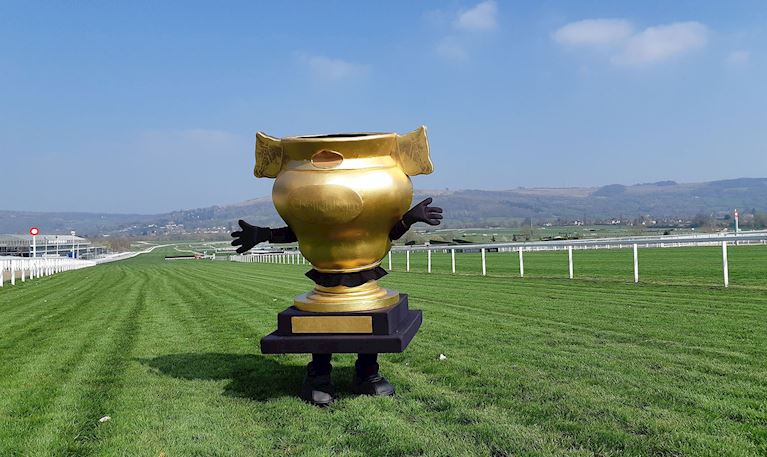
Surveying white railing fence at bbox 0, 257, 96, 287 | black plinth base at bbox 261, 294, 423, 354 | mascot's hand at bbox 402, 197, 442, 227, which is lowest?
white railing fence at bbox 0, 257, 96, 287

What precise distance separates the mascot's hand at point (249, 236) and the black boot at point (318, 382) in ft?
3.48

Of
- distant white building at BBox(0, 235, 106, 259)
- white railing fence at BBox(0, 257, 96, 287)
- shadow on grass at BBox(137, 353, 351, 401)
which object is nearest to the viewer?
shadow on grass at BBox(137, 353, 351, 401)

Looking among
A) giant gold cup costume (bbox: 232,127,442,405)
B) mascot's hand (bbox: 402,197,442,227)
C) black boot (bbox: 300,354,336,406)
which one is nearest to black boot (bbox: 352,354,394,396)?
giant gold cup costume (bbox: 232,127,442,405)

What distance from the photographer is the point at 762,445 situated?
345cm

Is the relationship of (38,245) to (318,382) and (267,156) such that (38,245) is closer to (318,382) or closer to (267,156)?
(267,156)

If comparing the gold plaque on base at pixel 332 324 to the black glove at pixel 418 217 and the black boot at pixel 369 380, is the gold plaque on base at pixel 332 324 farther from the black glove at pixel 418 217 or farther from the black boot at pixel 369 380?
the black glove at pixel 418 217

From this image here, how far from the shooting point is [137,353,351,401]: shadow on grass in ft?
17.1

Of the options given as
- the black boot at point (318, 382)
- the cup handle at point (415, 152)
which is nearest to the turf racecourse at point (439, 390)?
the black boot at point (318, 382)

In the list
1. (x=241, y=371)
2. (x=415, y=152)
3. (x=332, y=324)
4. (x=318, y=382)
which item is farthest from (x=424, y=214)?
(x=241, y=371)

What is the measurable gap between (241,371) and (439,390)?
2.17m

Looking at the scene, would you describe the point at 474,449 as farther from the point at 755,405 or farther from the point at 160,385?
the point at 160,385

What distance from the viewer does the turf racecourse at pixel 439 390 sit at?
147 inches

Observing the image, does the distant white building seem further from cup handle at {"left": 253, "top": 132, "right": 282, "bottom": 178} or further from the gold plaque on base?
the gold plaque on base

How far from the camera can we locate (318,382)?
4.80m
